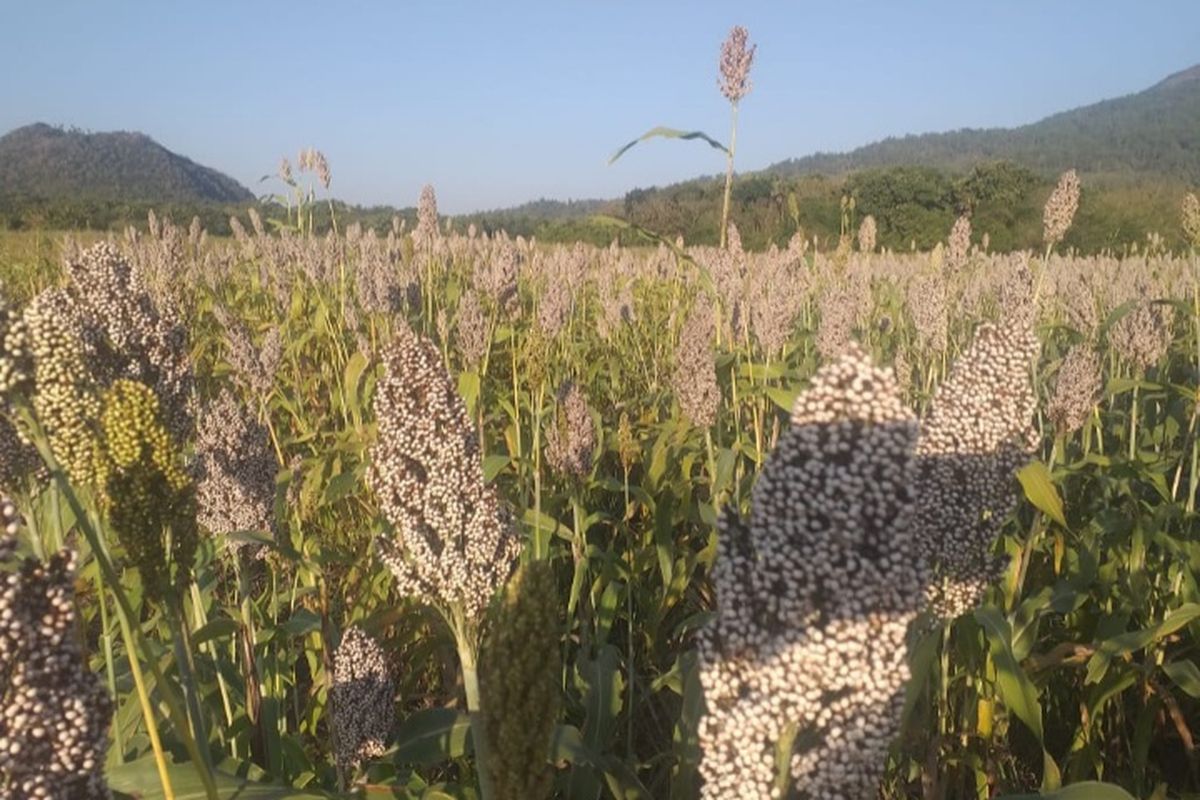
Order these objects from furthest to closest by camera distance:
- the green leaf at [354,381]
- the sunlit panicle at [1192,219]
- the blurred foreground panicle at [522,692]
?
the sunlit panicle at [1192,219] < the green leaf at [354,381] < the blurred foreground panicle at [522,692]

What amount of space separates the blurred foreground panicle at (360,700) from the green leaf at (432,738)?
0.42 ft

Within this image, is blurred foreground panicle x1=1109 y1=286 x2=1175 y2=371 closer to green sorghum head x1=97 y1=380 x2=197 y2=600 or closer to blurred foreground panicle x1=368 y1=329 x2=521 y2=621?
blurred foreground panicle x1=368 y1=329 x2=521 y2=621

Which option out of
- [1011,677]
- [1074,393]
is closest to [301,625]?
[1011,677]

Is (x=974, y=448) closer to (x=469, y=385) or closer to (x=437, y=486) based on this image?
(x=437, y=486)

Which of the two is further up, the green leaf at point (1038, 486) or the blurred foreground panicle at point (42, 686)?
the blurred foreground panicle at point (42, 686)

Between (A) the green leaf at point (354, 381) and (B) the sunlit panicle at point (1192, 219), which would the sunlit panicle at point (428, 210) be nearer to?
(A) the green leaf at point (354, 381)

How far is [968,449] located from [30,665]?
6.32ft

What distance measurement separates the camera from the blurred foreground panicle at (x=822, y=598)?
1.24 metres

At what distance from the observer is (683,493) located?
4547 millimetres

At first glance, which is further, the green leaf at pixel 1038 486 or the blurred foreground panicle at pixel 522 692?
the green leaf at pixel 1038 486

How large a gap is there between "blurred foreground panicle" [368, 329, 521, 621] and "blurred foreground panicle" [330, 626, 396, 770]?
37 centimetres

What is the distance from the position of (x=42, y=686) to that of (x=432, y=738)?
1267 millimetres

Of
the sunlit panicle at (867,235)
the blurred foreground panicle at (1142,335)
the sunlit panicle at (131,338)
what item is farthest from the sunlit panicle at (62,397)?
the sunlit panicle at (867,235)

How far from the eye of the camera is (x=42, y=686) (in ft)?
3.86
